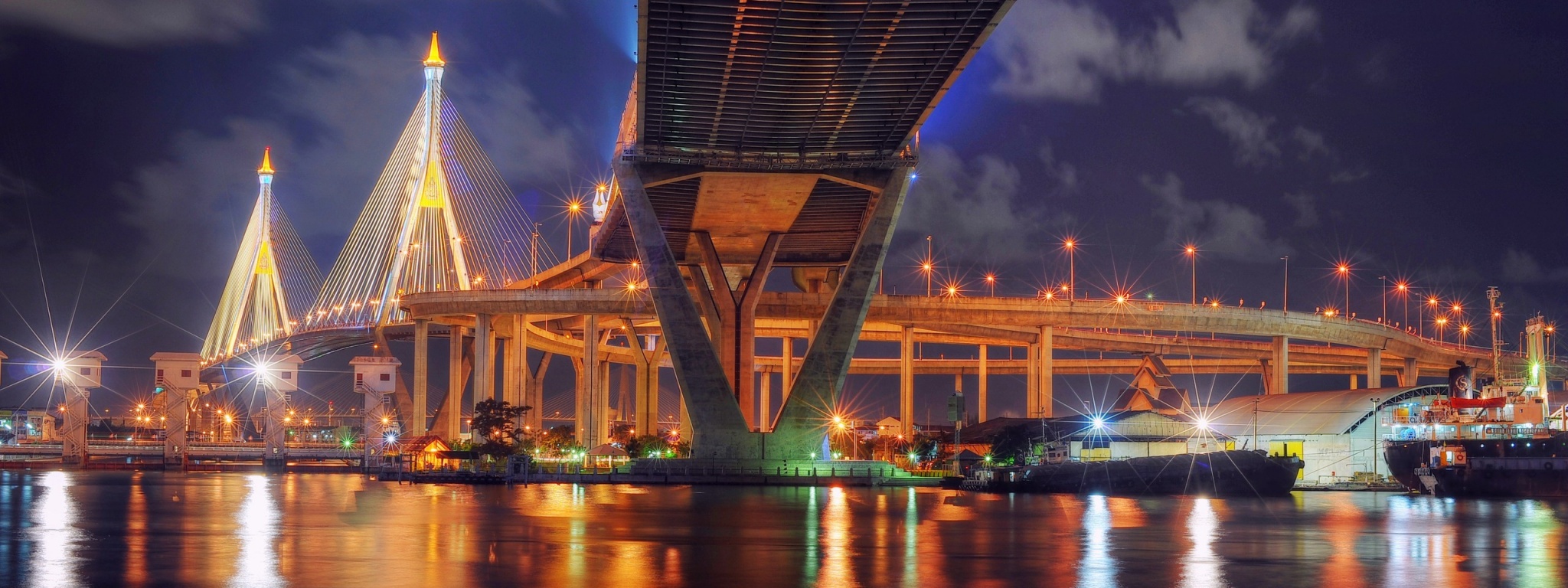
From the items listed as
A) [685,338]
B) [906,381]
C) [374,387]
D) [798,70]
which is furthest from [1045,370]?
[798,70]

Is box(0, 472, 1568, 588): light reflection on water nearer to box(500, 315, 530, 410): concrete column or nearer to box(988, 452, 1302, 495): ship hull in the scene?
box(988, 452, 1302, 495): ship hull

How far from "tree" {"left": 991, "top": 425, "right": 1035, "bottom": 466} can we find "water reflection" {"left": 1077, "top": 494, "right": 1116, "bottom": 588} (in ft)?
123

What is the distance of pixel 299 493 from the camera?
5750cm

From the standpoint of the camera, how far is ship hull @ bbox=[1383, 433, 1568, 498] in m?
66.6

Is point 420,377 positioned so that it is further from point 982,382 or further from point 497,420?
point 982,382

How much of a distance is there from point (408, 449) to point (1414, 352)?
88469 mm

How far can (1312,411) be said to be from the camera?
85.0 m

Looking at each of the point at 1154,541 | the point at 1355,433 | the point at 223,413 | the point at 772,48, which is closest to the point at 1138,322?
the point at 1355,433

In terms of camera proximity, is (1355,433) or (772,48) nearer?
(772,48)

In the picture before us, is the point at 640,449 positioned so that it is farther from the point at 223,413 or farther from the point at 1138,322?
the point at 223,413

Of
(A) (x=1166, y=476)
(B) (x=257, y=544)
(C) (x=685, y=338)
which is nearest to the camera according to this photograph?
(B) (x=257, y=544)

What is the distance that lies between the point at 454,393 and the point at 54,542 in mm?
80879

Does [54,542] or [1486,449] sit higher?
[1486,449]

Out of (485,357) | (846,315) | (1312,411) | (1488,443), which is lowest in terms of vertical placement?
(1488,443)
